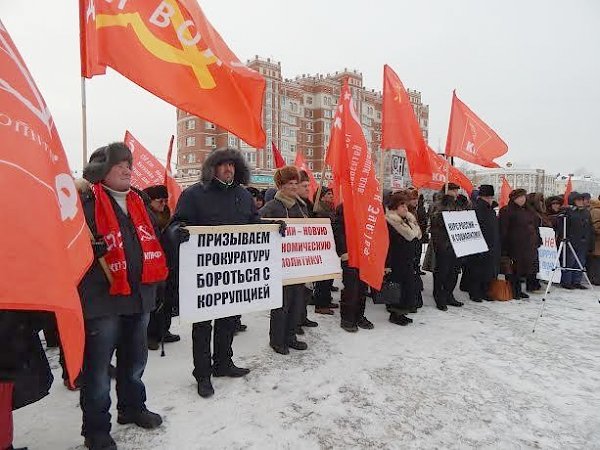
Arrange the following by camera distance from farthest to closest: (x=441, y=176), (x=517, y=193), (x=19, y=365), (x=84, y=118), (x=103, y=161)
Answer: (x=441, y=176) → (x=517, y=193) → (x=84, y=118) → (x=103, y=161) → (x=19, y=365)

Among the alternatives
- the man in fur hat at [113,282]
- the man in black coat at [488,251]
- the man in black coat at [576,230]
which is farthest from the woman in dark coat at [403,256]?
the man in black coat at [576,230]

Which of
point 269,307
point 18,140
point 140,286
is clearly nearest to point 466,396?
point 269,307

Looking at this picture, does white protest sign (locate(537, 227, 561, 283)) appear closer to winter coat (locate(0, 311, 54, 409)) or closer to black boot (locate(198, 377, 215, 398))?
black boot (locate(198, 377, 215, 398))

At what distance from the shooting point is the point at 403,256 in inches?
229

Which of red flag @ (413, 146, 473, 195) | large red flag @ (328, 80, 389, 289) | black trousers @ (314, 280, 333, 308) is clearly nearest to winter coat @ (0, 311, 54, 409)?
large red flag @ (328, 80, 389, 289)

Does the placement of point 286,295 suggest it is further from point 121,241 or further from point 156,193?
point 121,241

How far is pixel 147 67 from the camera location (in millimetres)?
3264

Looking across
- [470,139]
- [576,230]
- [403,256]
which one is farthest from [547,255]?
[403,256]

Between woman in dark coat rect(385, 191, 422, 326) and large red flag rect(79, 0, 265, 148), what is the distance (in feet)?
9.35

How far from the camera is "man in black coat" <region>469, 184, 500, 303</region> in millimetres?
7305

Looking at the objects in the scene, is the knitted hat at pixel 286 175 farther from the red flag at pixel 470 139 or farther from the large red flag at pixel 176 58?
the red flag at pixel 470 139

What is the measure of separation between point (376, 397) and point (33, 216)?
3.08 m

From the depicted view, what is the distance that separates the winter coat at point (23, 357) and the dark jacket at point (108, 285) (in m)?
0.39

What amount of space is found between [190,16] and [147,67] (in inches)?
26.2
